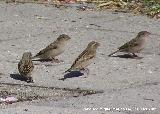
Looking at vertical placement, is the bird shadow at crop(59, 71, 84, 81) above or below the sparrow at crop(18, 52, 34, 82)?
below

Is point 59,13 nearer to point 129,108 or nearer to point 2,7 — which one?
point 2,7

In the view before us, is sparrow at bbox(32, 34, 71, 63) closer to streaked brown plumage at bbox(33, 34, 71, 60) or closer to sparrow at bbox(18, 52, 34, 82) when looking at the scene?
streaked brown plumage at bbox(33, 34, 71, 60)

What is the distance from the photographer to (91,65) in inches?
429

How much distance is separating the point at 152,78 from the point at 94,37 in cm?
334

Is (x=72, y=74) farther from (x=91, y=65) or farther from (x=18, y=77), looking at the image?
(x=18, y=77)

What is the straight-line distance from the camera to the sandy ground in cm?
840

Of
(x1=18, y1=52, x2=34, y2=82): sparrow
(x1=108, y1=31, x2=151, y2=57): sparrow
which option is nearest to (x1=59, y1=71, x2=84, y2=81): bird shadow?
(x1=18, y1=52, x2=34, y2=82): sparrow

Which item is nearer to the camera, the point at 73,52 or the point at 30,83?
the point at 30,83

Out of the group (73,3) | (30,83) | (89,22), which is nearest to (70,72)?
(30,83)

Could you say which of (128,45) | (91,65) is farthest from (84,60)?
(128,45)

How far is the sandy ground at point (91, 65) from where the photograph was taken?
8398 mm

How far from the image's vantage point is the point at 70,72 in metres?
10.4

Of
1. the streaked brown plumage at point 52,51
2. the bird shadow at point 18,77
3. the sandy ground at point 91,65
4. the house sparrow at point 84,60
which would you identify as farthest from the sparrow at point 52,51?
the bird shadow at point 18,77

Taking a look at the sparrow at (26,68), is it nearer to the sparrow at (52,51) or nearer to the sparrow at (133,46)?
the sparrow at (52,51)
